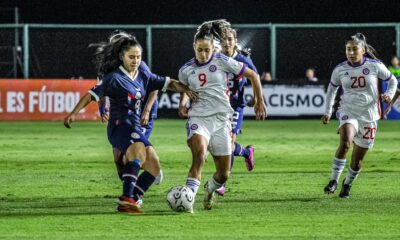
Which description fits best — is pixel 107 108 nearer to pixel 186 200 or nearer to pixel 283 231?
pixel 186 200

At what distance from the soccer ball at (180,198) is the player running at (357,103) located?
2.75 m

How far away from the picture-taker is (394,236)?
946 cm

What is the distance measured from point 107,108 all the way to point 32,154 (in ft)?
24.3

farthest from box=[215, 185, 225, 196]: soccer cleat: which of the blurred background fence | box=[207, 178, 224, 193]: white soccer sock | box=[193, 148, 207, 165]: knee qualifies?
the blurred background fence

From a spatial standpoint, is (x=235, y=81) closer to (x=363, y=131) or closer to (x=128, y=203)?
(x=363, y=131)

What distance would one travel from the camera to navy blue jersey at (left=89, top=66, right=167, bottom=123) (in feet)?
36.8

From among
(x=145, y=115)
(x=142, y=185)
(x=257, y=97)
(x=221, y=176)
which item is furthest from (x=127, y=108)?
(x=257, y=97)

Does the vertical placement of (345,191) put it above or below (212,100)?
below

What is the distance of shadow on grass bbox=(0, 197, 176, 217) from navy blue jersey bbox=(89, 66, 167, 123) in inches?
37.4

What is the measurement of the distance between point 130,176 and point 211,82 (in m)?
1.26

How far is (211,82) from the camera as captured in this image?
37.5 ft

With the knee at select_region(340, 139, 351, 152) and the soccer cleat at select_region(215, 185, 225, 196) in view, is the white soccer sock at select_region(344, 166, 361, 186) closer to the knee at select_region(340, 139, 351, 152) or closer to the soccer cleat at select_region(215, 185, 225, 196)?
the knee at select_region(340, 139, 351, 152)
